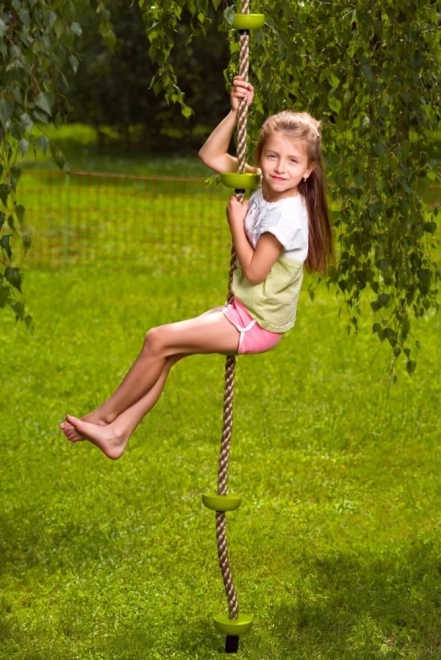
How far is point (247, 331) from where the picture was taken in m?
3.95

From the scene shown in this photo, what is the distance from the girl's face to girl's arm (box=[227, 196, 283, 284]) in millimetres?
147

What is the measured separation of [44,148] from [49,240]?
9.20 metres

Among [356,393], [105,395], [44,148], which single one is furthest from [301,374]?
[44,148]

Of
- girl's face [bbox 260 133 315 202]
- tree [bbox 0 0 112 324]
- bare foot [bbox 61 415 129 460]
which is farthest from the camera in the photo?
bare foot [bbox 61 415 129 460]

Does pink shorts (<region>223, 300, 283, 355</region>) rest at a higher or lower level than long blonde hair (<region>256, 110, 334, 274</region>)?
lower

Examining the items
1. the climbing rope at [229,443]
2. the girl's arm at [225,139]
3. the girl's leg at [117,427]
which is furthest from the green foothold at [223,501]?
the girl's arm at [225,139]

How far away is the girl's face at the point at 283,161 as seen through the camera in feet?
12.8

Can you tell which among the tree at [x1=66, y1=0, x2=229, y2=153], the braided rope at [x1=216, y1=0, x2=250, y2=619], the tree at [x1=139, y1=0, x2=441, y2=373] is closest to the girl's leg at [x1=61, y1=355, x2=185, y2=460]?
the braided rope at [x1=216, y1=0, x2=250, y2=619]

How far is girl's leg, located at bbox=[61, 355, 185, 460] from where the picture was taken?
160 inches

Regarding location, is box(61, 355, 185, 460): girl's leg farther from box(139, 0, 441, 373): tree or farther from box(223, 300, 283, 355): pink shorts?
box(139, 0, 441, 373): tree

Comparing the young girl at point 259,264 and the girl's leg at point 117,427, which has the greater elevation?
the young girl at point 259,264

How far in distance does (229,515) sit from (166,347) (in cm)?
249

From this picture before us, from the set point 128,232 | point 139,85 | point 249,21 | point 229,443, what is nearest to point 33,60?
point 249,21

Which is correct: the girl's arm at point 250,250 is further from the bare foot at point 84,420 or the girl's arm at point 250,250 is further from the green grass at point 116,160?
the green grass at point 116,160
